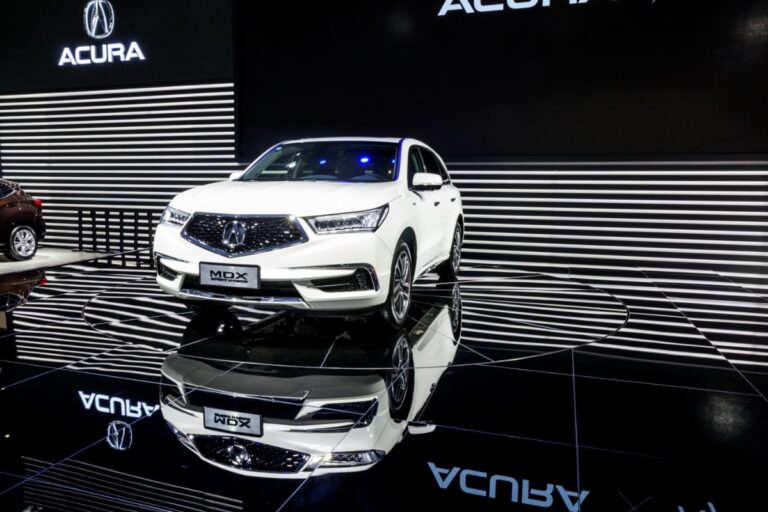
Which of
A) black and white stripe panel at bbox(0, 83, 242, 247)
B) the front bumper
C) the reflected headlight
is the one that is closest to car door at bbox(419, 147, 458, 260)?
the front bumper

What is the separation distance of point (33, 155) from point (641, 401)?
35.8 ft

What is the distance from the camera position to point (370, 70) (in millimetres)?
8211

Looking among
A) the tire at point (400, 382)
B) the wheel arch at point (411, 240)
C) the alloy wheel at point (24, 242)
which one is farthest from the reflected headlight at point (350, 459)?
the alloy wheel at point (24, 242)

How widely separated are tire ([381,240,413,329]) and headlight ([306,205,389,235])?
312 mm

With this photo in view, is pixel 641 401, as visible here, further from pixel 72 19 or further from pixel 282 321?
pixel 72 19

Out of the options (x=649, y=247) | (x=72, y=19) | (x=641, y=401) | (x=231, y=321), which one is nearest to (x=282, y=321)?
(x=231, y=321)

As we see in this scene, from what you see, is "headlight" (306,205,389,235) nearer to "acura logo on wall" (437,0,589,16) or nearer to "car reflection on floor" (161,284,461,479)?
"car reflection on floor" (161,284,461,479)

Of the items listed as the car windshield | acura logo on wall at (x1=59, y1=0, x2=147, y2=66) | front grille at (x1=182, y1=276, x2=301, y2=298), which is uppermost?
acura logo on wall at (x1=59, y1=0, x2=147, y2=66)

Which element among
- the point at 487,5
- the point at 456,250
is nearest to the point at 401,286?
the point at 456,250

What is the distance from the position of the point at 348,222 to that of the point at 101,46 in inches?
316

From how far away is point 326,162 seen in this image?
5.00 metres

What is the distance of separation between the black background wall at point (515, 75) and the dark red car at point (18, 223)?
3057mm

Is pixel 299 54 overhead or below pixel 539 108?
overhead

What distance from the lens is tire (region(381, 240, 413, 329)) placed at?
402cm
